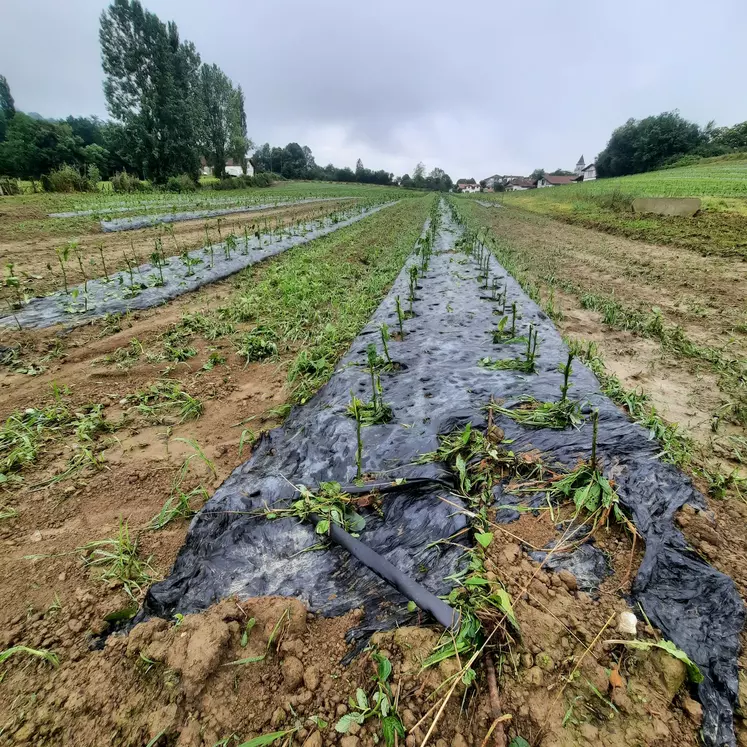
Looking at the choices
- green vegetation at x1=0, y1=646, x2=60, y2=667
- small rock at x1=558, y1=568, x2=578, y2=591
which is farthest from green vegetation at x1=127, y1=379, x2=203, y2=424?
small rock at x1=558, y1=568, x2=578, y2=591

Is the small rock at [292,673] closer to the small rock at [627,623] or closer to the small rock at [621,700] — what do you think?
the small rock at [621,700]

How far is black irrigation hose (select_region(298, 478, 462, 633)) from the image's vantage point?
1.34 metres

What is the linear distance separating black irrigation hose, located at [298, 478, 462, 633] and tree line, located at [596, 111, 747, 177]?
199 feet

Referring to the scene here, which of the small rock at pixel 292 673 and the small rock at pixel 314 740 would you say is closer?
the small rock at pixel 314 740

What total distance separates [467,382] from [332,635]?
1992 mm

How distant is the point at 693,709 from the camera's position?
1.06m

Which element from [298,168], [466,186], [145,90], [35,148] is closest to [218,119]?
[145,90]

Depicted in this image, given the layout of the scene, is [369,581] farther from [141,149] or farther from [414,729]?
[141,149]

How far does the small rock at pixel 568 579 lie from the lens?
1.42 metres

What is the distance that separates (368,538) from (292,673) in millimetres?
599

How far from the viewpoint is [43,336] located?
3908mm

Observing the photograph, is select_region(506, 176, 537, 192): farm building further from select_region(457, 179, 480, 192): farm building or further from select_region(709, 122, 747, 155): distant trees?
select_region(709, 122, 747, 155): distant trees

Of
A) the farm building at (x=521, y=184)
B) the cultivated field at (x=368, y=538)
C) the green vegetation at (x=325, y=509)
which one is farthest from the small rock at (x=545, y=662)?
the farm building at (x=521, y=184)

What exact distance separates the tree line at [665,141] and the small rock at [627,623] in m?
60.7
